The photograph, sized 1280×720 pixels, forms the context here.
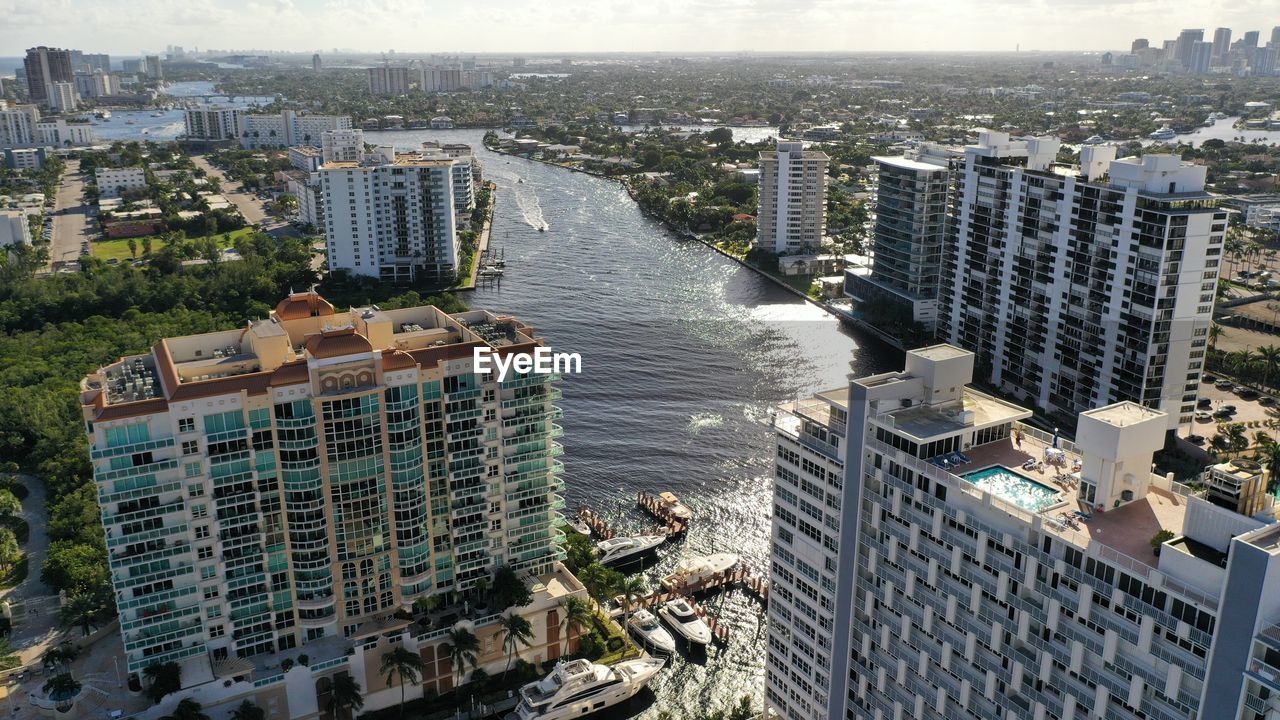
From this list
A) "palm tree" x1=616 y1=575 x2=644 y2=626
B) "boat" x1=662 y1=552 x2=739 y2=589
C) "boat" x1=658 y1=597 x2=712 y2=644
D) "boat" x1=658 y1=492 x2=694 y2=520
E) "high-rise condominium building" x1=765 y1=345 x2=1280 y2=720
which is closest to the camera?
"high-rise condominium building" x1=765 y1=345 x2=1280 y2=720

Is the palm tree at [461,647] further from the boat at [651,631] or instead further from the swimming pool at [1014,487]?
the swimming pool at [1014,487]

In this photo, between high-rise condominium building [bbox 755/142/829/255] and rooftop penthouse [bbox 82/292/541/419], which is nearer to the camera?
rooftop penthouse [bbox 82/292/541/419]

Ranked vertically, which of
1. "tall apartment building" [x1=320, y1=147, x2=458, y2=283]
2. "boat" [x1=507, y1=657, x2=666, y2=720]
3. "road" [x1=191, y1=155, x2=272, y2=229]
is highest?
"tall apartment building" [x1=320, y1=147, x2=458, y2=283]

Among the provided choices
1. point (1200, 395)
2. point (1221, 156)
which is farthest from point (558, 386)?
point (1221, 156)

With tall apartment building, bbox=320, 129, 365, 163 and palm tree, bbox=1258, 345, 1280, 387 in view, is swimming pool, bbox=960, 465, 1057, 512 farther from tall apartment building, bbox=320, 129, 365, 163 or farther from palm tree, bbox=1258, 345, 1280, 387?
tall apartment building, bbox=320, 129, 365, 163

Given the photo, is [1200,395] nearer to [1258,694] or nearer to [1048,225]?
[1048,225]

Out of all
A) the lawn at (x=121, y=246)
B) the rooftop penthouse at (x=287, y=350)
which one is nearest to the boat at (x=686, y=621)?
the rooftop penthouse at (x=287, y=350)

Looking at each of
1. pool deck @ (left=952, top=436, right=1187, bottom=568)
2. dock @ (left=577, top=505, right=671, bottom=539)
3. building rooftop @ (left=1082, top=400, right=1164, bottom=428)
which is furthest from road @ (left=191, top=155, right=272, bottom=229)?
building rooftop @ (left=1082, top=400, right=1164, bottom=428)
